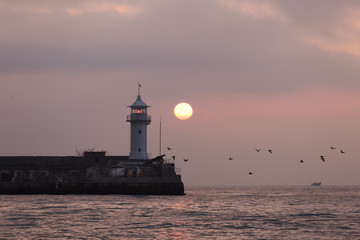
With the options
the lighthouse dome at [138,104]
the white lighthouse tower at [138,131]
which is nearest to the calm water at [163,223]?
the white lighthouse tower at [138,131]

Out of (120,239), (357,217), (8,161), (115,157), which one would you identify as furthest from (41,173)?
(120,239)

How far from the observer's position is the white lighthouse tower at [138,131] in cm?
10531

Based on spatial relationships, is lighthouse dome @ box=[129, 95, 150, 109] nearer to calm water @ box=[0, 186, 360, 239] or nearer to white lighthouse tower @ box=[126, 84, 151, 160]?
white lighthouse tower @ box=[126, 84, 151, 160]

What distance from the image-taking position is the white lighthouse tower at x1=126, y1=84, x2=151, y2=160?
105 m

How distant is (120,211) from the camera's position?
62531 mm

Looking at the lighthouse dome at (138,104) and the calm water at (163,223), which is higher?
the lighthouse dome at (138,104)

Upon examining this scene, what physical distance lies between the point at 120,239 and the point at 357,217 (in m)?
27.6

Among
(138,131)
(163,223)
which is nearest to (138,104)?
(138,131)

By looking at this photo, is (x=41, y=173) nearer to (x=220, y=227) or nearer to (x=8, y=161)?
(x=8, y=161)

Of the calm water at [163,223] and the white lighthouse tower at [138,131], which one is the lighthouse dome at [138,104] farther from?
the calm water at [163,223]

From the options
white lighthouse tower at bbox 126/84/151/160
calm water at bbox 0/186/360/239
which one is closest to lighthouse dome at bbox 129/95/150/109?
white lighthouse tower at bbox 126/84/151/160

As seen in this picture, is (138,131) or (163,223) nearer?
(163,223)

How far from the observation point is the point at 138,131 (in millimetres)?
106000

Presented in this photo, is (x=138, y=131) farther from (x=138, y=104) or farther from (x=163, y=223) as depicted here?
(x=163, y=223)
